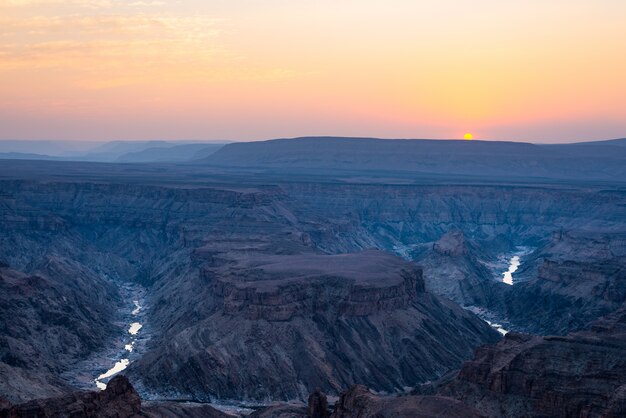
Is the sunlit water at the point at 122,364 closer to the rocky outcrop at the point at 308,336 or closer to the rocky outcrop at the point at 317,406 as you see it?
the rocky outcrop at the point at 308,336

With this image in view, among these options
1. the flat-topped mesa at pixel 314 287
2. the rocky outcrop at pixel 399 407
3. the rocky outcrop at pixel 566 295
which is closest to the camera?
the rocky outcrop at pixel 399 407

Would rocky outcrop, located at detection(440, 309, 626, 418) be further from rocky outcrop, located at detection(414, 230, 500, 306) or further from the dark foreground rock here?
rocky outcrop, located at detection(414, 230, 500, 306)

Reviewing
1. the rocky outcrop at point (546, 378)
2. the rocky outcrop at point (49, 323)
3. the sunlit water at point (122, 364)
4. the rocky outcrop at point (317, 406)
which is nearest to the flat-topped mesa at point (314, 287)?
Answer: the sunlit water at point (122, 364)

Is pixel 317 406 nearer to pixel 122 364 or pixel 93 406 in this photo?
pixel 93 406

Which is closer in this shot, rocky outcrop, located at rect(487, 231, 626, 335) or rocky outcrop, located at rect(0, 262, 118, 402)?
rocky outcrop, located at rect(0, 262, 118, 402)

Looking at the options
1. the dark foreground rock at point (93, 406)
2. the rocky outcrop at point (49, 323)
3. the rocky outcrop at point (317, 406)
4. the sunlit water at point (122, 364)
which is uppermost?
the dark foreground rock at point (93, 406)

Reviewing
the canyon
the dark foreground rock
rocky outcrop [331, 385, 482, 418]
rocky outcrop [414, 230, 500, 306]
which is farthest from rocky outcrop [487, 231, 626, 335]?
the dark foreground rock
